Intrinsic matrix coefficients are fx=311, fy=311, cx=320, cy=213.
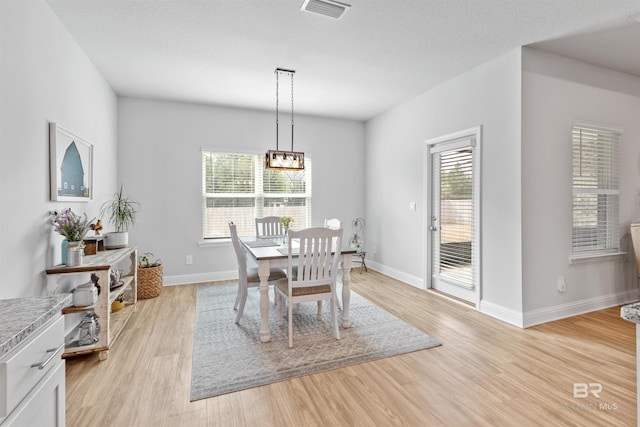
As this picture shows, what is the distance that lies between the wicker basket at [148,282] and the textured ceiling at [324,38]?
2.40 m

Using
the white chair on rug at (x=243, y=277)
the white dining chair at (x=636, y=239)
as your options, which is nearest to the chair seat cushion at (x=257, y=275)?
the white chair on rug at (x=243, y=277)

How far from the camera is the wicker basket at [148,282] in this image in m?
3.98

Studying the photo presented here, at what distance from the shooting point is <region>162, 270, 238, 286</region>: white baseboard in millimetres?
4652

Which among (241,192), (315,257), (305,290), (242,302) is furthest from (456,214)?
(241,192)

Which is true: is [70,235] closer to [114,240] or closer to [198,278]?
[114,240]

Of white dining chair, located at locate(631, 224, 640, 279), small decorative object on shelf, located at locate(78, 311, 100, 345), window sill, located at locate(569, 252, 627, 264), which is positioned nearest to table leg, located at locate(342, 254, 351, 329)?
small decorative object on shelf, located at locate(78, 311, 100, 345)

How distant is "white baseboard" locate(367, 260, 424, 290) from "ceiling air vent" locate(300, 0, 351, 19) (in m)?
3.45

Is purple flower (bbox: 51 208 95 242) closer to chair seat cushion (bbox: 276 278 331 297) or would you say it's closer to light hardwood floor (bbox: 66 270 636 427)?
light hardwood floor (bbox: 66 270 636 427)

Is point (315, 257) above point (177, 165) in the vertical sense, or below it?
below

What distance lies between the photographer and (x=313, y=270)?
274cm

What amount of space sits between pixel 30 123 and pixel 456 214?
420cm

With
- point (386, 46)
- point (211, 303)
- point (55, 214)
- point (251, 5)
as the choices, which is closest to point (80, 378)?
point (55, 214)

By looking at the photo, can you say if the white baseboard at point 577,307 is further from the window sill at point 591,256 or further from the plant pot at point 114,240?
the plant pot at point 114,240

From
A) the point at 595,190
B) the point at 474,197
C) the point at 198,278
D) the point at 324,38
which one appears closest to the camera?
the point at 324,38
